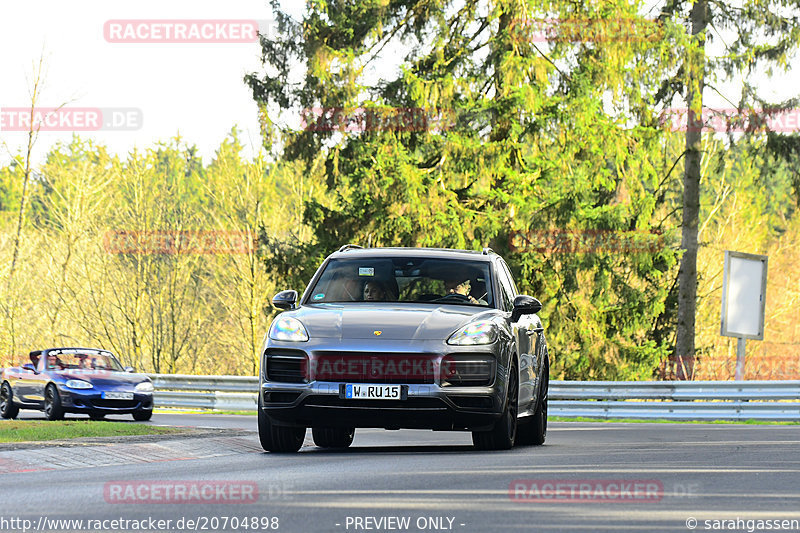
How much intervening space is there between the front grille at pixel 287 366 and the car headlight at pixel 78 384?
1263 centimetres

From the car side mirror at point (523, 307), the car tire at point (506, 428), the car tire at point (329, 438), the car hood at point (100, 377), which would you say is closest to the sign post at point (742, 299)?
the car hood at point (100, 377)

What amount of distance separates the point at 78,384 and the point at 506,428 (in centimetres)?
1323

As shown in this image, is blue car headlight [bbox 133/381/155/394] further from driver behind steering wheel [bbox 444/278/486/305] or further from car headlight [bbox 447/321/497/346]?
car headlight [bbox 447/321/497/346]

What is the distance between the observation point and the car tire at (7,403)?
24938 millimetres

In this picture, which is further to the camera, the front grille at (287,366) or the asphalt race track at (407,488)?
the front grille at (287,366)

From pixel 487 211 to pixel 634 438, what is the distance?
2014 centimetres

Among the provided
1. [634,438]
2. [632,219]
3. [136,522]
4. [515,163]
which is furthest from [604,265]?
[136,522]

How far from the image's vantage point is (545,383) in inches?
566

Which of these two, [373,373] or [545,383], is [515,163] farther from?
[373,373]

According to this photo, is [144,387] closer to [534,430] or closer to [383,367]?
[534,430]

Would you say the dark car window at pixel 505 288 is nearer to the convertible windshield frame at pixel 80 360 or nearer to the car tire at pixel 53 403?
the car tire at pixel 53 403

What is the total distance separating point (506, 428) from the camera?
1179 centimetres

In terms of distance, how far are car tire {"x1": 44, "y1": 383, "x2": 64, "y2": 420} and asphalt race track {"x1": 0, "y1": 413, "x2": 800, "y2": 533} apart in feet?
36.0

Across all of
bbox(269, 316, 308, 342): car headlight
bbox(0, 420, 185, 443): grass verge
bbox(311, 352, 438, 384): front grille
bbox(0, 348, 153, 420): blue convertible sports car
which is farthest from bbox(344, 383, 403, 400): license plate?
bbox(0, 348, 153, 420): blue convertible sports car
